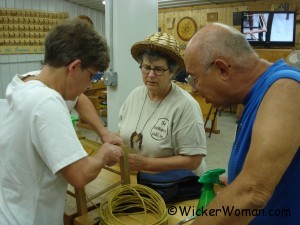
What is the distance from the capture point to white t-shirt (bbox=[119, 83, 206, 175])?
1.75 m

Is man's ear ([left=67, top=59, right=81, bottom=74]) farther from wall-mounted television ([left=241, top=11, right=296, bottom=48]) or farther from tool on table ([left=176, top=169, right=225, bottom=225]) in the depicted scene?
wall-mounted television ([left=241, top=11, right=296, bottom=48])

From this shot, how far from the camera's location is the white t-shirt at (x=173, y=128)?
175cm

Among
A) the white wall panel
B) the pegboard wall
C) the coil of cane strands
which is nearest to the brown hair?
the coil of cane strands

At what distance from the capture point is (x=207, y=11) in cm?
860

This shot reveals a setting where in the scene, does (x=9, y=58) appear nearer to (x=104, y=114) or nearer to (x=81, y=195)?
(x=104, y=114)

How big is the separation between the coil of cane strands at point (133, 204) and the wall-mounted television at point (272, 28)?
5554 millimetres

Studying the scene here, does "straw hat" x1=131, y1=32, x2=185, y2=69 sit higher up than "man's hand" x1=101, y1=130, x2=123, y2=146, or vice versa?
"straw hat" x1=131, y1=32, x2=185, y2=69

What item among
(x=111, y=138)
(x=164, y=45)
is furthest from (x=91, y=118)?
(x=164, y=45)

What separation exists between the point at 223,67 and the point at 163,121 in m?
0.81

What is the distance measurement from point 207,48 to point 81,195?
2.62 ft

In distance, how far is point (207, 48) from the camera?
1.04 metres

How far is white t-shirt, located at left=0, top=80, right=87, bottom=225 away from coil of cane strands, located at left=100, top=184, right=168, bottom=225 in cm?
21

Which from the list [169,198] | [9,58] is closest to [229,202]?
[169,198]

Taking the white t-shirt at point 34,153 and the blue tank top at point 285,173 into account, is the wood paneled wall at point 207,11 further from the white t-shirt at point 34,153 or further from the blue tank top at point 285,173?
the white t-shirt at point 34,153
